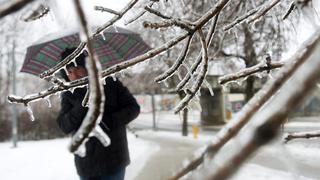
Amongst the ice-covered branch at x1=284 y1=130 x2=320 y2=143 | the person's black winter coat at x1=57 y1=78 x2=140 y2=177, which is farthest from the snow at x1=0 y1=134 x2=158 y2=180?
the ice-covered branch at x1=284 y1=130 x2=320 y2=143

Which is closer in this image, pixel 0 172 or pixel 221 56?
pixel 0 172

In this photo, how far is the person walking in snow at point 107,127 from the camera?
3707 mm

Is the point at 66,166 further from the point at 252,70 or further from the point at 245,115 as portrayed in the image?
the point at 245,115

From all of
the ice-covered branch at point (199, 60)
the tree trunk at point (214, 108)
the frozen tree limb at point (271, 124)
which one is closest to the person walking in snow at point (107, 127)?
the ice-covered branch at point (199, 60)

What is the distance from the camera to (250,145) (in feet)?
1.49

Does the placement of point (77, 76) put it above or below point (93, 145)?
above

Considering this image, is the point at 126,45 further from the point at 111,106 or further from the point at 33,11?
the point at 33,11

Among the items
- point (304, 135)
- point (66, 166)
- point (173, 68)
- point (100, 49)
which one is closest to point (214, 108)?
point (66, 166)

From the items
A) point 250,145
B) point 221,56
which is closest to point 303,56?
point 250,145

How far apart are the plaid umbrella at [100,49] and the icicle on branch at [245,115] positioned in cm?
329

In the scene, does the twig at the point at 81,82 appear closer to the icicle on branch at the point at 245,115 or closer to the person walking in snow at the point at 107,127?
the icicle on branch at the point at 245,115

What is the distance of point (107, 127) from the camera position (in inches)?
148

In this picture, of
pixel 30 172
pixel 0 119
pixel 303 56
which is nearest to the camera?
pixel 303 56

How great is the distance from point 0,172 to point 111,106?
7.27m
